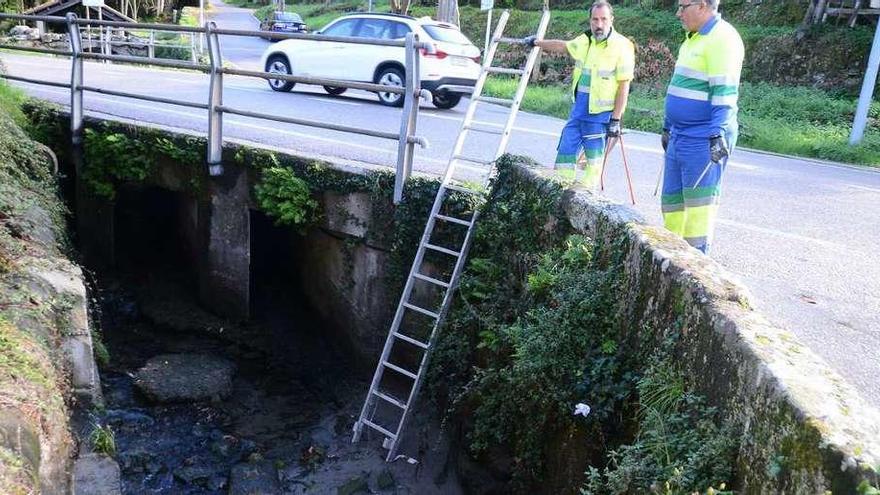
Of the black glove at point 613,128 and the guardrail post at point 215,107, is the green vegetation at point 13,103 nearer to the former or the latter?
the guardrail post at point 215,107

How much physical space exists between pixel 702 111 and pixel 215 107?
4.60 meters

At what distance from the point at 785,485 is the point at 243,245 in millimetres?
6354

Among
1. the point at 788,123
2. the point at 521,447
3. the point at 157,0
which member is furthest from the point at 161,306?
the point at 157,0

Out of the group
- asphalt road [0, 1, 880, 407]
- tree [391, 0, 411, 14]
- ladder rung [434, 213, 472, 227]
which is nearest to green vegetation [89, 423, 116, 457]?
ladder rung [434, 213, 472, 227]

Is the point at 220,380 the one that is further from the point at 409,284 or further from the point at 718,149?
the point at 718,149

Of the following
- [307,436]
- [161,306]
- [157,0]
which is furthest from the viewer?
[157,0]

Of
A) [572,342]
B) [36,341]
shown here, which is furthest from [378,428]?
[36,341]

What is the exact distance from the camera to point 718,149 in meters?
4.36

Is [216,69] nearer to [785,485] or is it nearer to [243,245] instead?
[243,245]

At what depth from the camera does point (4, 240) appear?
15.9 ft

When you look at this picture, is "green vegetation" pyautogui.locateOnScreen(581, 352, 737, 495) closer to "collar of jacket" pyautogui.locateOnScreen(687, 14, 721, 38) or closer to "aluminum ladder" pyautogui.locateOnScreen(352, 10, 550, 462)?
"collar of jacket" pyautogui.locateOnScreen(687, 14, 721, 38)

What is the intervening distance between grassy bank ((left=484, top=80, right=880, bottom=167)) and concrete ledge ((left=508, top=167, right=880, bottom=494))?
32.3 feet

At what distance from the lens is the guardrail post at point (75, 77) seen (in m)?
8.10

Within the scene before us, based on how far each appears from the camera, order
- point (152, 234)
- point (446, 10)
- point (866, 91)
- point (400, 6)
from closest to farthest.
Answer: point (152, 234)
point (866, 91)
point (446, 10)
point (400, 6)
